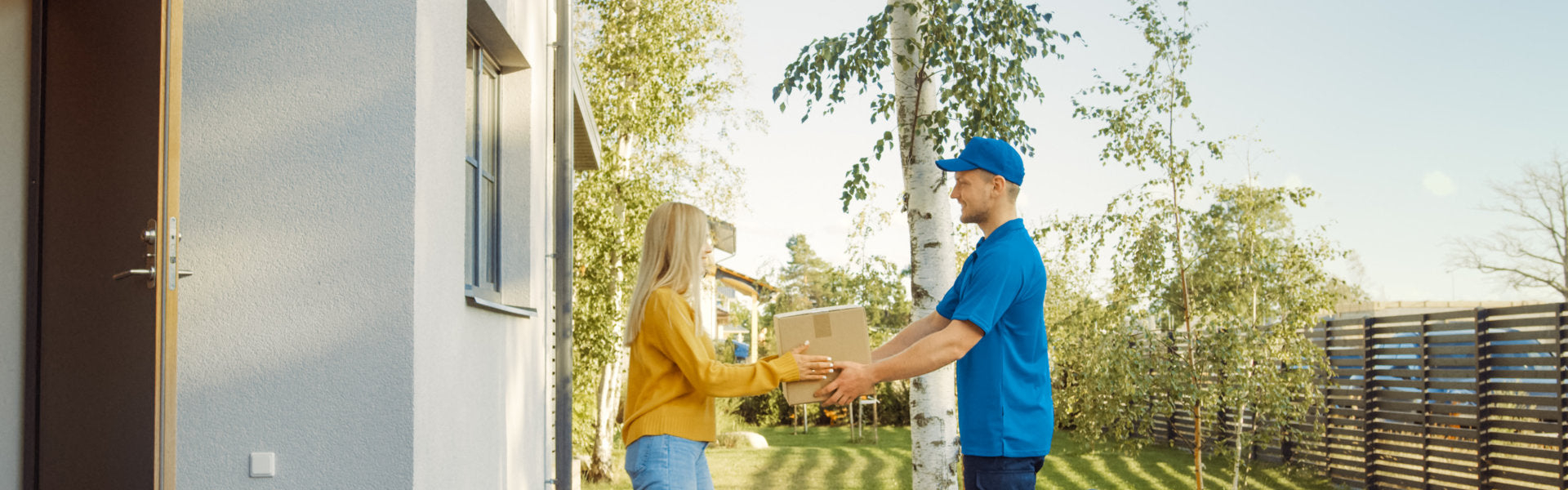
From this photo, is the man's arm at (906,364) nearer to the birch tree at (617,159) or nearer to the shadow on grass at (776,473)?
the birch tree at (617,159)

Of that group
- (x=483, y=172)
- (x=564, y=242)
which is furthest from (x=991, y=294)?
(x=564, y=242)

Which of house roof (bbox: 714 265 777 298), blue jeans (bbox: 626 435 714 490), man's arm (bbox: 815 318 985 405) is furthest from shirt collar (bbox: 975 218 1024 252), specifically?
house roof (bbox: 714 265 777 298)

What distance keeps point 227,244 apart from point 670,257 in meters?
1.31

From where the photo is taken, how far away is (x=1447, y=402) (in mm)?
9055

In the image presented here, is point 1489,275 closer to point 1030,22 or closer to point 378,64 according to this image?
point 1030,22

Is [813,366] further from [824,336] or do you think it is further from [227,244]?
[227,244]

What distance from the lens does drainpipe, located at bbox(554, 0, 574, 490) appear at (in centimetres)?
677

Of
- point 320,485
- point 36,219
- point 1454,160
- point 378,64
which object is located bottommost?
point 320,485

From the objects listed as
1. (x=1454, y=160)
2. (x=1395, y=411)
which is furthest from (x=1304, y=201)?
(x=1454, y=160)

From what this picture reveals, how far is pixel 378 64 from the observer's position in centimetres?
349

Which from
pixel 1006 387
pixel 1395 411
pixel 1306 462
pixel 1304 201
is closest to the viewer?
pixel 1006 387

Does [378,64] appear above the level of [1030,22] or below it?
below

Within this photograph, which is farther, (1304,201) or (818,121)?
(1304,201)

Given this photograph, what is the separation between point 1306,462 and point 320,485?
10.6 meters
